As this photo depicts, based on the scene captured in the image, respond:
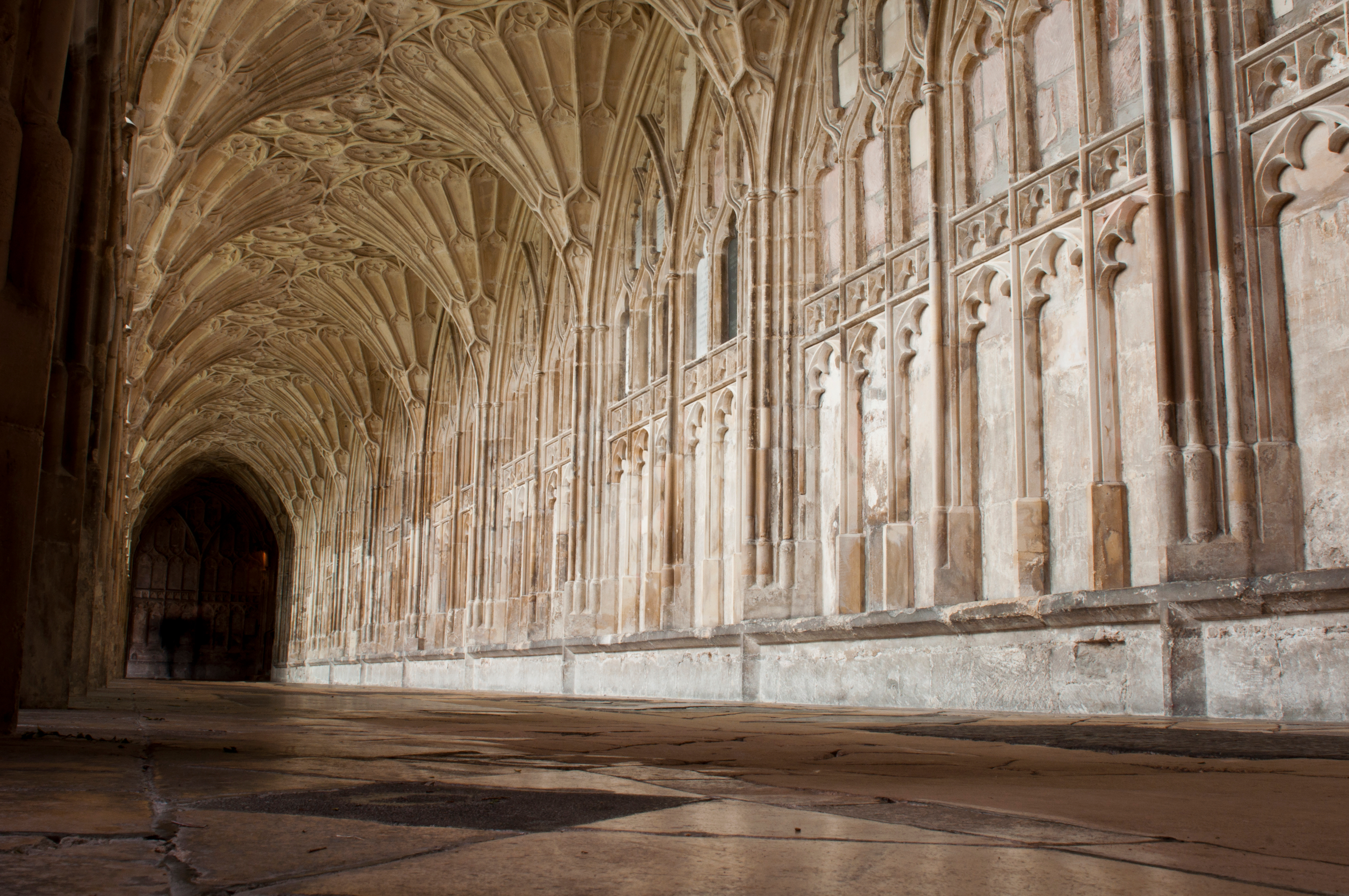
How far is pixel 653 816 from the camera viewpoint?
5.49 ft

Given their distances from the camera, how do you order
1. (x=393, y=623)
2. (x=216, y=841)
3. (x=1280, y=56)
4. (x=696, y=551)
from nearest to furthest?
1. (x=216, y=841)
2. (x=1280, y=56)
3. (x=696, y=551)
4. (x=393, y=623)

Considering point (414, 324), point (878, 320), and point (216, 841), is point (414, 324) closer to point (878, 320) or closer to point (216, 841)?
point (878, 320)

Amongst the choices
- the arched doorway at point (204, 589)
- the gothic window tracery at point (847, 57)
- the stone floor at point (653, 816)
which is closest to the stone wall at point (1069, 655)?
the stone floor at point (653, 816)

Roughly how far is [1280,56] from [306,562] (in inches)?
1380

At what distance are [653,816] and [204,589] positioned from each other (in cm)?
5053

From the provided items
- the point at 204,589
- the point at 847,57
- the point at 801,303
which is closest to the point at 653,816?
the point at 801,303

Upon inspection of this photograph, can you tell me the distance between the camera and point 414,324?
80.5ft

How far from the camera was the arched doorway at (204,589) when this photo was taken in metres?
46.8

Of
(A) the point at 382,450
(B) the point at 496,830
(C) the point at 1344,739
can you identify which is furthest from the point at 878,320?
(A) the point at 382,450

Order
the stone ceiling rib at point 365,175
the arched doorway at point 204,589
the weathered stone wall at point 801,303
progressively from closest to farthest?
the weathered stone wall at point 801,303 → the stone ceiling rib at point 365,175 → the arched doorway at point 204,589

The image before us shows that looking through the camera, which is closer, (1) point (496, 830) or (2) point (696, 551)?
(1) point (496, 830)

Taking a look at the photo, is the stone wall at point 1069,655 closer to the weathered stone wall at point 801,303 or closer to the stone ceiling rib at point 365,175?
the weathered stone wall at point 801,303

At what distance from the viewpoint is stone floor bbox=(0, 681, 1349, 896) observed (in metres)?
1.15

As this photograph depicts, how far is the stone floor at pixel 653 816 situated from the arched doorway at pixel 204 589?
46949 mm
